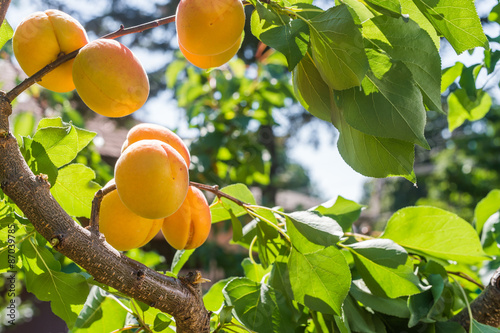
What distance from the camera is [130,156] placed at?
36cm

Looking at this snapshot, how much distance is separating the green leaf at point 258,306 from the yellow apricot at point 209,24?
0.30 meters

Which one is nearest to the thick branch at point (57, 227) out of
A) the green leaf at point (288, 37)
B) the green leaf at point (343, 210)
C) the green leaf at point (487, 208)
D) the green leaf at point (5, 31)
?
the green leaf at point (5, 31)

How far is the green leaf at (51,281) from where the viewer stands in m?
0.47

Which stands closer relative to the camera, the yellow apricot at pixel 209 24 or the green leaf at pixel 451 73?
the yellow apricot at pixel 209 24

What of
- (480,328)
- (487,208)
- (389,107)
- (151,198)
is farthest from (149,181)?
(487,208)

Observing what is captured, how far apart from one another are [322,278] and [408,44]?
261mm

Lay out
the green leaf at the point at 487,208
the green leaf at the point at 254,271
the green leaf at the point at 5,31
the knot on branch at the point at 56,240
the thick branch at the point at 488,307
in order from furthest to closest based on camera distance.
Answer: the green leaf at the point at 487,208 → the green leaf at the point at 254,271 → the thick branch at the point at 488,307 → the green leaf at the point at 5,31 → the knot on branch at the point at 56,240

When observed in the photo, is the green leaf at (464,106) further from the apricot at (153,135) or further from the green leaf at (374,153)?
the apricot at (153,135)

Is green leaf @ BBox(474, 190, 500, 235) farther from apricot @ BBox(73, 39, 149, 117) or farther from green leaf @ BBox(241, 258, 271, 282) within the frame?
apricot @ BBox(73, 39, 149, 117)

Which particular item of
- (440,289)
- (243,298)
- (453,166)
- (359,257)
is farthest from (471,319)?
(453,166)

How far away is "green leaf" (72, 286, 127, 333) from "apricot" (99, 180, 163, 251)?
0.64ft

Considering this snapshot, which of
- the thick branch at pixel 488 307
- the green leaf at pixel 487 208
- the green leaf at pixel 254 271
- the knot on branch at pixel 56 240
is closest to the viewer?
the knot on branch at pixel 56 240

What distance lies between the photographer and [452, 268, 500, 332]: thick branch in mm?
562

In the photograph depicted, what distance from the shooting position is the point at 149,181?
1.15ft
